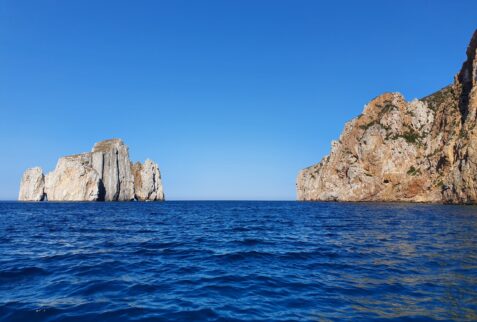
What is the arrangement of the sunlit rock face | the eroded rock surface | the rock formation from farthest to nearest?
the sunlit rock face < the rock formation < the eroded rock surface

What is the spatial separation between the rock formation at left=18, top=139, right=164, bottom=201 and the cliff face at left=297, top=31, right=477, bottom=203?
105530 millimetres

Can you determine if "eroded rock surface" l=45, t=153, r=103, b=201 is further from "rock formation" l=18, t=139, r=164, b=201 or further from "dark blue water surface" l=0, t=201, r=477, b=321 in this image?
"dark blue water surface" l=0, t=201, r=477, b=321

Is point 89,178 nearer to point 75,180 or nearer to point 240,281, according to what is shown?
point 75,180

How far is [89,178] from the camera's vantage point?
6220 inches

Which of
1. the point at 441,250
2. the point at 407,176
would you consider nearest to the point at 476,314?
the point at 441,250

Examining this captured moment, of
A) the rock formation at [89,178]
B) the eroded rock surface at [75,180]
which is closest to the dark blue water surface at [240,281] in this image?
the eroded rock surface at [75,180]

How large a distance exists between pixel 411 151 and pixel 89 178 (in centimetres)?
14166

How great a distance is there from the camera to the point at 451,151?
327ft

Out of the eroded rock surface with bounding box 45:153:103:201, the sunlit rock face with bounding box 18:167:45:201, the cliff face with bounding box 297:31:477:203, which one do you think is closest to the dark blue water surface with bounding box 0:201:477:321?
the cliff face with bounding box 297:31:477:203

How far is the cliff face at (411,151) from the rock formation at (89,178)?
10553 centimetres

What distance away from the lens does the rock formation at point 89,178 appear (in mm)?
159000

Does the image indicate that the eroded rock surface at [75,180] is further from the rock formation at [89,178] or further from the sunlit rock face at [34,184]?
the sunlit rock face at [34,184]

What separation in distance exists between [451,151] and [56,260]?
11030cm

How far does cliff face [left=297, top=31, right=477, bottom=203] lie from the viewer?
9225 centimetres
